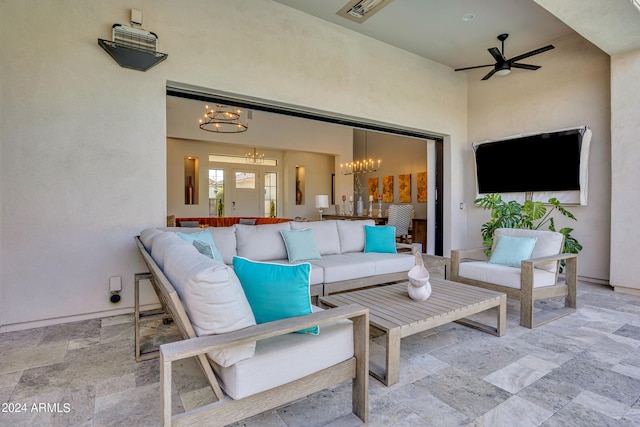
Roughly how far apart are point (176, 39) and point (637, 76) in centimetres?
537

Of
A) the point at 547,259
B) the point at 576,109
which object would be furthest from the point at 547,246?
the point at 576,109

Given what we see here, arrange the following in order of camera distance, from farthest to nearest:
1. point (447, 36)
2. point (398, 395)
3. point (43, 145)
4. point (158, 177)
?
point (447, 36)
point (158, 177)
point (43, 145)
point (398, 395)

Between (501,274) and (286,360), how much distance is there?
8.67 feet

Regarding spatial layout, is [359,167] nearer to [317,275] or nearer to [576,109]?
[576,109]

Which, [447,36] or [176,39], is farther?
[447,36]

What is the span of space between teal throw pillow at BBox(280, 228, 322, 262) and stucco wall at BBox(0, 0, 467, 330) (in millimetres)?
1356

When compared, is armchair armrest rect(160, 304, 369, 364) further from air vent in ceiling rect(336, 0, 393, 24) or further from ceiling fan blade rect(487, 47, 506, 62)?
ceiling fan blade rect(487, 47, 506, 62)

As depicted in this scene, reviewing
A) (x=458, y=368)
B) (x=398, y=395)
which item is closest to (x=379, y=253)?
(x=458, y=368)

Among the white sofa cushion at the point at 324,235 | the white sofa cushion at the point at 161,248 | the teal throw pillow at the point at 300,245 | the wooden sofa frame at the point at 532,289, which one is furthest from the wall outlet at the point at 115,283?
the wooden sofa frame at the point at 532,289

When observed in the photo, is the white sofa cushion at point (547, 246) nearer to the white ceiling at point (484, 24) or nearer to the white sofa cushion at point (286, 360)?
the white ceiling at point (484, 24)

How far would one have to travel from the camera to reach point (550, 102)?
4.89 m

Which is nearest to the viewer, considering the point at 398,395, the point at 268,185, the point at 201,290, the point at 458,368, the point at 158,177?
the point at 201,290

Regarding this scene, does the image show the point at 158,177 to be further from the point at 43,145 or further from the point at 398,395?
the point at 398,395

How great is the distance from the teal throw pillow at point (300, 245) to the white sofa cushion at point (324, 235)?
20cm
